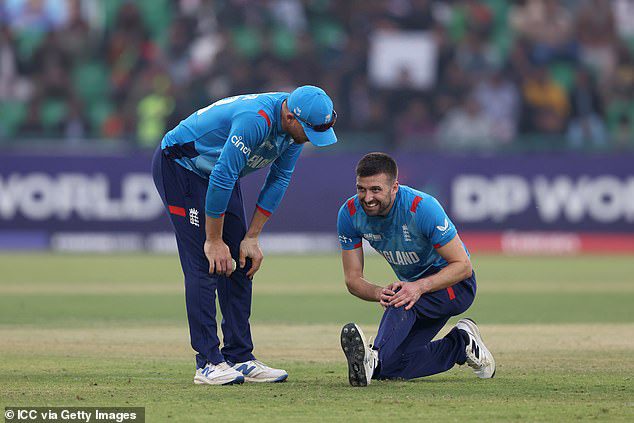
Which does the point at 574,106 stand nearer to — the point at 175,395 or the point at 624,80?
the point at 624,80

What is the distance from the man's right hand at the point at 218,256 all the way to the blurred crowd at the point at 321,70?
14334 mm

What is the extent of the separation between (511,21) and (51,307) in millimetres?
13790

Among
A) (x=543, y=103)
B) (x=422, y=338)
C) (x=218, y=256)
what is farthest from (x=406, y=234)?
(x=543, y=103)

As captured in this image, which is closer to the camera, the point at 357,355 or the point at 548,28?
the point at 357,355

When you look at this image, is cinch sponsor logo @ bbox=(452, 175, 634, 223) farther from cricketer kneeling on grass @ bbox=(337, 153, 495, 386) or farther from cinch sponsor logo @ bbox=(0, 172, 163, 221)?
cricketer kneeling on grass @ bbox=(337, 153, 495, 386)

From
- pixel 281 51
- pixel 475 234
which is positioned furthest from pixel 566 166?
pixel 281 51

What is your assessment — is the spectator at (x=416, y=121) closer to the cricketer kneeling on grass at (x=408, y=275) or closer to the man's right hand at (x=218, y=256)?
the cricketer kneeling on grass at (x=408, y=275)

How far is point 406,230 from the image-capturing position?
7242 mm

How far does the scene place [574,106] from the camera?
→ 73.6 feet

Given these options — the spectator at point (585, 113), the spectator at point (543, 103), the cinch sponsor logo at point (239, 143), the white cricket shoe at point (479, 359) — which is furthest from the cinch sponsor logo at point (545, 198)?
the cinch sponsor logo at point (239, 143)

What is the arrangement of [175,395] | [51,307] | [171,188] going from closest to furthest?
[175,395], [171,188], [51,307]

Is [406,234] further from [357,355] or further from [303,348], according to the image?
[303,348]

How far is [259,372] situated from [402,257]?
1.12 metres

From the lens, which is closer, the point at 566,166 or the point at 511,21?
the point at 566,166
